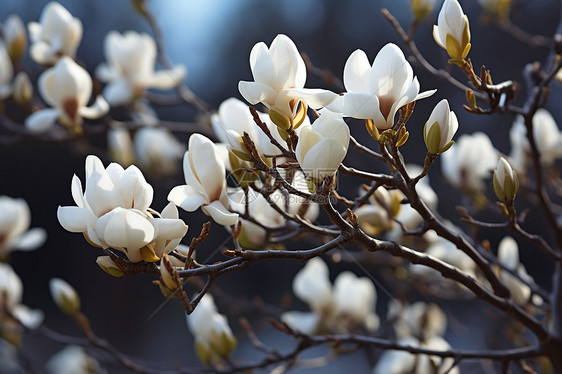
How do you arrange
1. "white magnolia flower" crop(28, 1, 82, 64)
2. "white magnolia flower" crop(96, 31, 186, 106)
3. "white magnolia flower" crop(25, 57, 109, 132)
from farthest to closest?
"white magnolia flower" crop(96, 31, 186, 106), "white magnolia flower" crop(28, 1, 82, 64), "white magnolia flower" crop(25, 57, 109, 132)

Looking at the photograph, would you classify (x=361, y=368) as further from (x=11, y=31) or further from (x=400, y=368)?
(x=11, y=31)

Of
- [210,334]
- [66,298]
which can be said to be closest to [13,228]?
[66,298]

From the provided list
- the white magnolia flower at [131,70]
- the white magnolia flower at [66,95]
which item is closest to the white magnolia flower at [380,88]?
the white magnolia flower at [66,95]

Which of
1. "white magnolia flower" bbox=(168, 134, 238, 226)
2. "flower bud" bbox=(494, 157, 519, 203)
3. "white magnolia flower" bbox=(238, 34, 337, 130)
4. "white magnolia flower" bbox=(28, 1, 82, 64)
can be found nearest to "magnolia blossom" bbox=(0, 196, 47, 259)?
"white magnolia flower" bbox=(28, 1, 82, 64)

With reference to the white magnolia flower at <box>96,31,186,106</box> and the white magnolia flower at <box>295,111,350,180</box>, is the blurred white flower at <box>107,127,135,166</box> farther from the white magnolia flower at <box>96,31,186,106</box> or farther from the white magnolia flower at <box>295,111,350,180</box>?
the white magnolia flower at <box>295,111,350,180</box>

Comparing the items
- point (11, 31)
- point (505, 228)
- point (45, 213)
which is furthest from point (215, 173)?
point (45, 213)

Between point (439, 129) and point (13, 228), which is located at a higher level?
point (439, 129)

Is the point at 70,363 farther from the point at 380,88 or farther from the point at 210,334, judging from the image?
the point at 380,88
